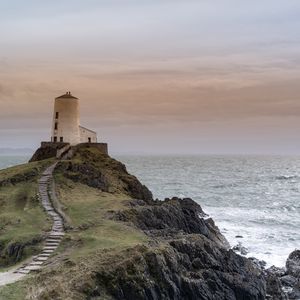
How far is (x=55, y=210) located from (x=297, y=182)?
353ft

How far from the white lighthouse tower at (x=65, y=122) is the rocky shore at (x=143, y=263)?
88.9 ft

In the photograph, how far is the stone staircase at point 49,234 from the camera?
32.2 meters

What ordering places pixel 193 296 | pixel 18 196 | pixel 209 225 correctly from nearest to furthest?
pixel 193 296 → pixel 18 196 → pixel 209 225

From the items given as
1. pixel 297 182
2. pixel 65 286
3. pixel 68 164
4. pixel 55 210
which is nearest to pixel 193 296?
pixel 65 286

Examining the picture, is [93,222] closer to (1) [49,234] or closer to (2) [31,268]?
(1) [49,234]

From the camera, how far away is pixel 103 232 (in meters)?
38.0

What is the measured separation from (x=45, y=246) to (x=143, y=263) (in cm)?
814

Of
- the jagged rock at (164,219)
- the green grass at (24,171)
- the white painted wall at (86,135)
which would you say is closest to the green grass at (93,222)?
the jagged rock at (164,219)

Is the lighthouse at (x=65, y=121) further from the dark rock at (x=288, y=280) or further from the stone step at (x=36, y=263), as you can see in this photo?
the stone step at (x=36, y=263)

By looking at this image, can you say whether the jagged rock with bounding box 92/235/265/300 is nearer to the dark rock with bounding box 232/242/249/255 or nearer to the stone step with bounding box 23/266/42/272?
the stone step with bounding box 23/266/42/272

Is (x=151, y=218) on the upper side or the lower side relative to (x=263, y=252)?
upper

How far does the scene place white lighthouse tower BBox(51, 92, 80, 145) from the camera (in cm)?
7781

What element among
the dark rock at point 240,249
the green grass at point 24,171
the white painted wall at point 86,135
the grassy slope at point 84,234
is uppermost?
the white painted wall at point 86,135

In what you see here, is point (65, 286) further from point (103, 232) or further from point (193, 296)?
point (103, 232)
